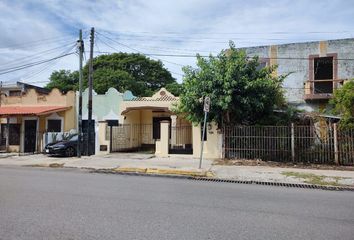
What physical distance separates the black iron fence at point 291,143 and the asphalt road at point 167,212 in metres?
6.13

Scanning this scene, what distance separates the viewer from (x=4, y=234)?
18.2 feet

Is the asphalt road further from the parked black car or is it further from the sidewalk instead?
the parked black car

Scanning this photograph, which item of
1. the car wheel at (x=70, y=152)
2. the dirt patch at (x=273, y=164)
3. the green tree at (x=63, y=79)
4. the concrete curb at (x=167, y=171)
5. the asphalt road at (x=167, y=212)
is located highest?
the green tree at (x=63, y=79)

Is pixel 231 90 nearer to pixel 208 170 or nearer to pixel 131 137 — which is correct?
pixel 208 170

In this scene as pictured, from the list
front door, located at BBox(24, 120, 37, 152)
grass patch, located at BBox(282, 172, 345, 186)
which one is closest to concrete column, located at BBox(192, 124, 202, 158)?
grass patch, located at BBox(282, 172, 345, 186)

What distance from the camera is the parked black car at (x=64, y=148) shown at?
21062mm

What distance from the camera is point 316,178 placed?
1298 cm

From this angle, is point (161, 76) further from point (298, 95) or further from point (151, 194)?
point (151, 194)

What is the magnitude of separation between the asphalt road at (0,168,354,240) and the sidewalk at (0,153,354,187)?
7.41 ft

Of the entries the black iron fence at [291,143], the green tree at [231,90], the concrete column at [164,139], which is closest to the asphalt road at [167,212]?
the black iron fence at [291,143]

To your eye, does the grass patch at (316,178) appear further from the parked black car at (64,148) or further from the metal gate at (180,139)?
the parked black car at (64,148)

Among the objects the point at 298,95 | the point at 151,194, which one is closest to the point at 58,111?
the point at 298,95

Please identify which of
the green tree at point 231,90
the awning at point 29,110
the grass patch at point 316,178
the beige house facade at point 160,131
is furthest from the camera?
the awning at point 29,110

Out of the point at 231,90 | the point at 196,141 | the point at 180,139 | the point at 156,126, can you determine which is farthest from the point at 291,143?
the point at 156,126
